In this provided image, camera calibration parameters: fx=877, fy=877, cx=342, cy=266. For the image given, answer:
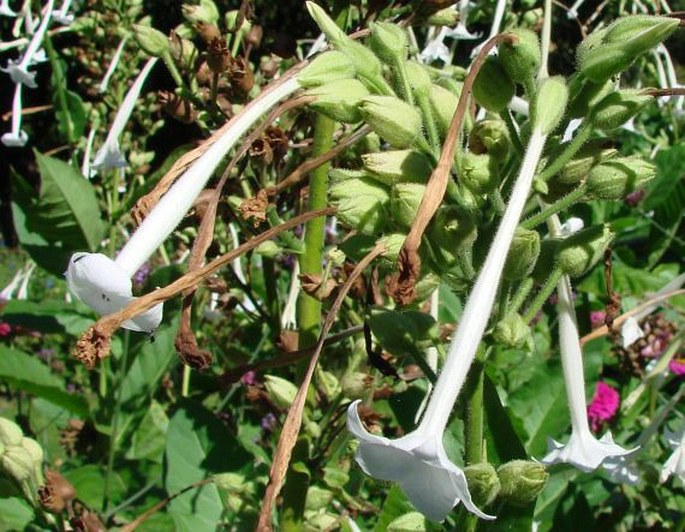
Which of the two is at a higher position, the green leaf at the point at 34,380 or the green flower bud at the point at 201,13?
the green flower bud at the point at 201,13

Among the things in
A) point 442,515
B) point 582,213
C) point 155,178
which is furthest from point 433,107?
point 582,213

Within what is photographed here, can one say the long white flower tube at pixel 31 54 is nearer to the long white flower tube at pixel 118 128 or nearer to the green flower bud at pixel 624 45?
the long white flower tube at pixel 118 128

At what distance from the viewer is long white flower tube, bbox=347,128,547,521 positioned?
0.52 meters

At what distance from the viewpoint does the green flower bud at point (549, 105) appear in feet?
2.16

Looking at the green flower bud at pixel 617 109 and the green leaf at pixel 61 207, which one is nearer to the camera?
the green flower bud at pixel 617 109

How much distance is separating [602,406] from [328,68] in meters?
1.18

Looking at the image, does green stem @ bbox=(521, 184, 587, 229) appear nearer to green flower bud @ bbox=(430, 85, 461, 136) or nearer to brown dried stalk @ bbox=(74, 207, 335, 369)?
green flower bud @ bbox=(430, 85, 461, 136)

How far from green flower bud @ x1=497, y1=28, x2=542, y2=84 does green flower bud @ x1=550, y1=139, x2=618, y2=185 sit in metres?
0.08

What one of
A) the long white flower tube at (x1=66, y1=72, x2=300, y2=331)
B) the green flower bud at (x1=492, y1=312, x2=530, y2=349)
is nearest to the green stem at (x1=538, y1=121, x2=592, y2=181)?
the green flower bud at (x1=492, y1=312, x2=530, y2=349)

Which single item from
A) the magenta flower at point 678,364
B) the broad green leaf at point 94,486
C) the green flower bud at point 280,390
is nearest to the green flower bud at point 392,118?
the green flower bud at point 280,390

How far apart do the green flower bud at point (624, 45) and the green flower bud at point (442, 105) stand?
0.35ft

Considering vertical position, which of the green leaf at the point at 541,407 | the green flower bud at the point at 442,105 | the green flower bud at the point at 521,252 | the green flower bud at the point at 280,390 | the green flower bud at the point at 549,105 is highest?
the green flower bud at the point at 549,105

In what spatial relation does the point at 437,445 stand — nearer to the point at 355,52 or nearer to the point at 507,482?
the point at 507,482

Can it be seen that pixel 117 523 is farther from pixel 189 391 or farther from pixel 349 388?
pixel 349 388
